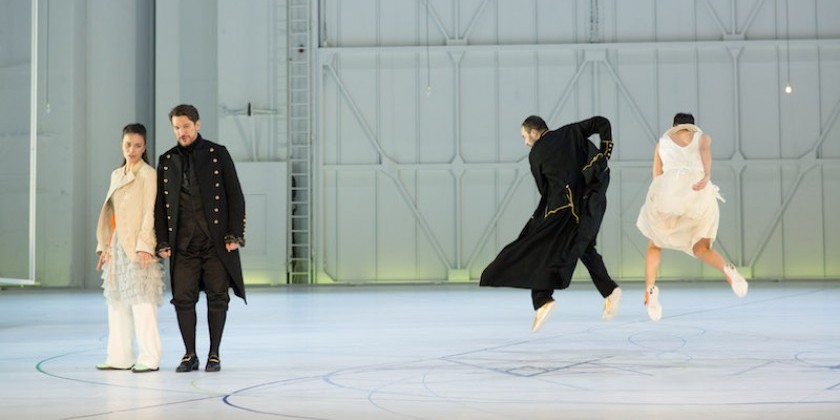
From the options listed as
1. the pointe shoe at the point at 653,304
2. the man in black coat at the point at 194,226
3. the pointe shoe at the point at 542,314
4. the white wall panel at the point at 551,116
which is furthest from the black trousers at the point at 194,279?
the white wall panel at the point at 551,116

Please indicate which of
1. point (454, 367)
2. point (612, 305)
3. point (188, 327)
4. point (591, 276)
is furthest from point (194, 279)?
point (612, 305)

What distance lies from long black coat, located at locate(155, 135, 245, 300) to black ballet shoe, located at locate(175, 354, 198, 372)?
1.53 feet

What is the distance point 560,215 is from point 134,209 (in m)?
2.86

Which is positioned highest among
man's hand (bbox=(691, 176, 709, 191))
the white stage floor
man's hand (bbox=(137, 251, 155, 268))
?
man's hand (bbox=(691, 176, 709, 191))

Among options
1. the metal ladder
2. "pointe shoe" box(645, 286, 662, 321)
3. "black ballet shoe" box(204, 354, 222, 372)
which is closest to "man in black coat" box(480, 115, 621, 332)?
"pointe shoe" box(645, 286, 662, 321)

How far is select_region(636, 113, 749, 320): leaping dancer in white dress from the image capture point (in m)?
7.73

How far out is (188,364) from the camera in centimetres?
588

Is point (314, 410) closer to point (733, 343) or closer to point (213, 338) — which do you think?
point (213, 338)

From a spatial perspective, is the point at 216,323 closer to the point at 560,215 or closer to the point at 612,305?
the point at 560,215

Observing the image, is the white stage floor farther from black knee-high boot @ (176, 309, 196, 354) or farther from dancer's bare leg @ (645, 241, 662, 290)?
dancer's bare leg @ (645, 241, 662, 290)

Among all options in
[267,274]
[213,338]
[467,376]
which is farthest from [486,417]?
[267,274]

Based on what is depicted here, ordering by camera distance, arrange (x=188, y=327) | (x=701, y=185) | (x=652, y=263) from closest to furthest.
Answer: (x=188, y=327) → (x=701, y=185) → (x=652, y=263)

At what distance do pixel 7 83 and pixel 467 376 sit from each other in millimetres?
14889

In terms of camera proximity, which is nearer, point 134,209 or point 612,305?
point 134,209
